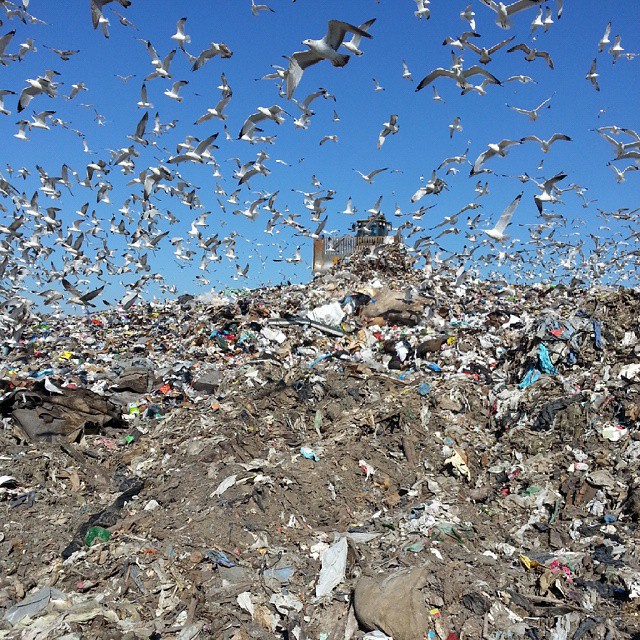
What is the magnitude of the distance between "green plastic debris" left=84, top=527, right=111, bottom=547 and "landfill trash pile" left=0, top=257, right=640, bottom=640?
2cm

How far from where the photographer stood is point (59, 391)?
5824 mm

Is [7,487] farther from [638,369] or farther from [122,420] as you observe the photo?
[638,369]

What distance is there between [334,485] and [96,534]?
2.09 metres

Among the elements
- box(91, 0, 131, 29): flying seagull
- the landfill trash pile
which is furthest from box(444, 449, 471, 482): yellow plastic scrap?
box(91, 0, 131, 29): flying seagull

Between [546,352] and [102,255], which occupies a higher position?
[102,255]

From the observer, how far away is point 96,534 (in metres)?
3.72

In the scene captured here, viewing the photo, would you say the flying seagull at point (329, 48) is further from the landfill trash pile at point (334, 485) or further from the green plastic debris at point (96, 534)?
the green plastic debris at point (96, 534)

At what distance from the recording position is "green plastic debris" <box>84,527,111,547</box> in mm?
3675

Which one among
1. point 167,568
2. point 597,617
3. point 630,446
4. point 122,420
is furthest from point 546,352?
point 122,420

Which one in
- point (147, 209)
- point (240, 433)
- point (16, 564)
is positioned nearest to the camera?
point (16, 564)

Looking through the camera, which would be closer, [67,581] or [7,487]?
[67,581]

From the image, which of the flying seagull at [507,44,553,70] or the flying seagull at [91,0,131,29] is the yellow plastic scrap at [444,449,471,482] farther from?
the flying seagull at [91,0,131,29]

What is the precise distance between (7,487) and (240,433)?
7.58 ft

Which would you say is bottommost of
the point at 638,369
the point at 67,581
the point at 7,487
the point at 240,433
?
the point at 67,581
